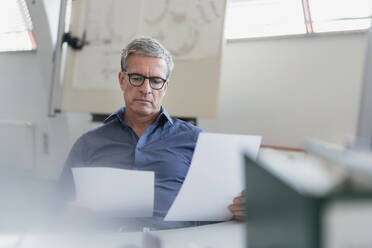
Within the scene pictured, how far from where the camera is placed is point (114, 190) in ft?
2.74

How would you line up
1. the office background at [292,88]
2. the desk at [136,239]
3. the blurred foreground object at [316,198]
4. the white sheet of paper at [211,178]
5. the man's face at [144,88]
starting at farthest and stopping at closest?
1. the office background at [292,88]
2. the man's face at [144,88]
3. the white sheet of paper at [211,178]
4. the desk at [136,239]
5. the blurred foreground object at [316,198]

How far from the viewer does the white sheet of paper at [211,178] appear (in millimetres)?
778

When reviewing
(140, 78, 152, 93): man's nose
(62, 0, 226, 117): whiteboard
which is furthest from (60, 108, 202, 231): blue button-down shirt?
(62, 0, 226, 117): whiteboard

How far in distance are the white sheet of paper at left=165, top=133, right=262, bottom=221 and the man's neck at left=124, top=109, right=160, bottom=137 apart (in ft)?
1.81

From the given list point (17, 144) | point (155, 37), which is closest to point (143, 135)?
point (155, 37)

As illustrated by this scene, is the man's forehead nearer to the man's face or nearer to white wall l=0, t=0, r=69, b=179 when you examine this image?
the man's face

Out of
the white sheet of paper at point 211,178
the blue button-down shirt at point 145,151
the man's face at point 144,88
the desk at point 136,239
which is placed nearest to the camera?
the desk at point 136,239

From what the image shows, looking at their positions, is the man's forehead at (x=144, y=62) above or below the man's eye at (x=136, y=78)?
above

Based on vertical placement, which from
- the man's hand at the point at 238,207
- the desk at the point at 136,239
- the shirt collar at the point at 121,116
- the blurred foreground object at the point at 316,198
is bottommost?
the desk at the point at 136,239

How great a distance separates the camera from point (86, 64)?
236cm

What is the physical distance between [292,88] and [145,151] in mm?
1072

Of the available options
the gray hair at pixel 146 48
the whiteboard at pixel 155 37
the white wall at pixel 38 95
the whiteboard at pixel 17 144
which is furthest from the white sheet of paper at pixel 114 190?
the whiteboard at pixel 17 144

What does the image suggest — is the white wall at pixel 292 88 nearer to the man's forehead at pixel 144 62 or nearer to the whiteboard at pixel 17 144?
the man's forehead at pixel 144 62

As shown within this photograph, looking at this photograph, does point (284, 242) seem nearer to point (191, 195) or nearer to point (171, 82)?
point (191, 195)
